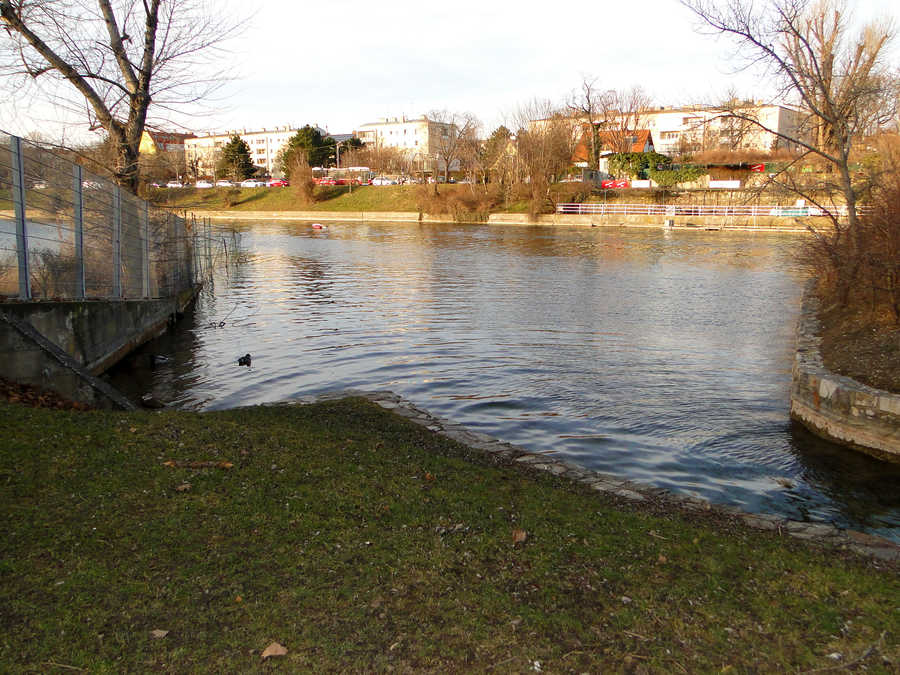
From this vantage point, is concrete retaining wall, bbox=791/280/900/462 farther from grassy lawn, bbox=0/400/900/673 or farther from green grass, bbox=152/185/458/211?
green grass, bbox=152/185/458/211

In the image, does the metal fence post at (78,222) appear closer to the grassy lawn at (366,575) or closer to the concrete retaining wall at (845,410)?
the grassy lawn at (366,575)

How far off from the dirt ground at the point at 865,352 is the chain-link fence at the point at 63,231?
10802 millimetres

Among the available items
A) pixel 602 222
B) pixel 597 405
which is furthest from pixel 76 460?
pixel 602 222

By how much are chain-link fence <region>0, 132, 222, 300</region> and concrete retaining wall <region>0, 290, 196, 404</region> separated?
246mm

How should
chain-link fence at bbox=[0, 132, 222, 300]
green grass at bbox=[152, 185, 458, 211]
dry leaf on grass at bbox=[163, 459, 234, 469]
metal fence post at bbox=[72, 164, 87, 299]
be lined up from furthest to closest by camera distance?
green grass at bbox=[152, 185, 458, 211], metal fence post at bbox=[72, 164, 87, 299], chain-link fence at bbox=[0, 132, 222, 300], dry leaf on grass at bbox=[163, 459, 234, 469]

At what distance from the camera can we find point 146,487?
4754mm

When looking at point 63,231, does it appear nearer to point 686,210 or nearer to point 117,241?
point 117,241

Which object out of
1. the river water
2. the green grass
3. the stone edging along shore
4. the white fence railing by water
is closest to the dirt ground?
the river water

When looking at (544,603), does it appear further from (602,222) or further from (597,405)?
(602,222)

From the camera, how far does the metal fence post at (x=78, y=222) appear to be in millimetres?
9109

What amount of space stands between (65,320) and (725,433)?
8.90 m

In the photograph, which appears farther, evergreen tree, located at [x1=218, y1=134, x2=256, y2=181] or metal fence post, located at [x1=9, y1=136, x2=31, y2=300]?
evergreen tree, located at [x1=218, y1=134, x2=256, y2=181]

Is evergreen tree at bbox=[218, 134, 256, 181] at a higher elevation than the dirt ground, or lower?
higher

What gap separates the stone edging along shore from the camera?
530cm
